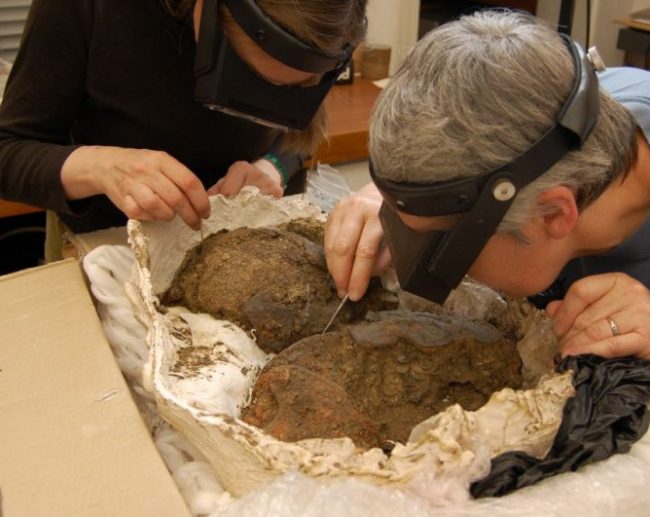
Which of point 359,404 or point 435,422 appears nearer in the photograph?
point 435,422

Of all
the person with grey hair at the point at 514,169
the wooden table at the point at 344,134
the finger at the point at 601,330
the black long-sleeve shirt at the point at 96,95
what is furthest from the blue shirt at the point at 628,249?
the wooden table at the point at 344,134

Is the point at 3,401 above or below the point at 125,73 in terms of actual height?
below

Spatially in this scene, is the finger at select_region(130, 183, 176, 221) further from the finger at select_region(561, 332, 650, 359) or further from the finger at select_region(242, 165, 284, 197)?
the finger at select_region(561, 332, 650, 359)

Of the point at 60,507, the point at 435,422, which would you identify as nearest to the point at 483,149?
the point at 435,422

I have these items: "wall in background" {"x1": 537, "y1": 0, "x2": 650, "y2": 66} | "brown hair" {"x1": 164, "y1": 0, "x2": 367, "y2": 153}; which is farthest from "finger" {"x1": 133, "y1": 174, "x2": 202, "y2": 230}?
"wall in background" {"x1": 537, "y1": 0, "x2": 650, "y2": 66}

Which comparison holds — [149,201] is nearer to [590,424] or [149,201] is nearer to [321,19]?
[321,19]

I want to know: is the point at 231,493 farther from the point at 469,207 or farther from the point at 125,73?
the point at 125,73

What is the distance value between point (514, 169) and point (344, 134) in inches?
57.6

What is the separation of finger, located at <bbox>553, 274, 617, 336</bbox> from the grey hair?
0.13m

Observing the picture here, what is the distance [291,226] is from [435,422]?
1.62 ft

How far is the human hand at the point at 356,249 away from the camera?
86cm

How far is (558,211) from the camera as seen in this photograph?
67 centimetres

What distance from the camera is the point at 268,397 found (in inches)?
27.8

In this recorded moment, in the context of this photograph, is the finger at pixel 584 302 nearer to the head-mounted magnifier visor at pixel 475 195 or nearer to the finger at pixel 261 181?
the head-mounted magnifier visor at pixel 475 195
